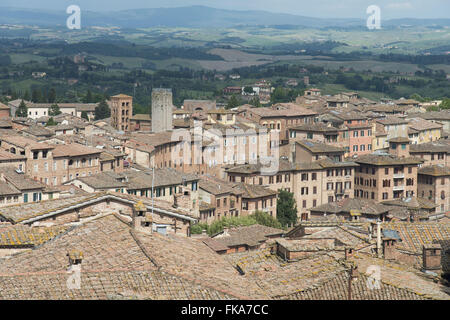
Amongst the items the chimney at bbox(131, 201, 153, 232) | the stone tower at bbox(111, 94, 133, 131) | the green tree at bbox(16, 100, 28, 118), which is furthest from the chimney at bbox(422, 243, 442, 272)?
the green tree at bbox(16, 100, 28, 118)

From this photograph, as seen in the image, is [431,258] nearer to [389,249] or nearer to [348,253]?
[389,249]

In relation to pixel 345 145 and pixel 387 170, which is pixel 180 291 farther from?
pixel 345 145

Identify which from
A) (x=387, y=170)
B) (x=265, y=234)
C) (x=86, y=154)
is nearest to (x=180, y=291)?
(x=265, y=234)

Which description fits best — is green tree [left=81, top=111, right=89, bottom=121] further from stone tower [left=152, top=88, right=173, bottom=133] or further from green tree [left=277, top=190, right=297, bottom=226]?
green tree [left=277, top=190, right=297, bottom=226]

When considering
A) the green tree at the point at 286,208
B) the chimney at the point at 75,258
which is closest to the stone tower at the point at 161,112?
the green tree at the point at 286,208

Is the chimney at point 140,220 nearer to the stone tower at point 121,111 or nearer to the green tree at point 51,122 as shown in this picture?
the green tree at point 51,122

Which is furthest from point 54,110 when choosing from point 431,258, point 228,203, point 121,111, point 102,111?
point 431,258
